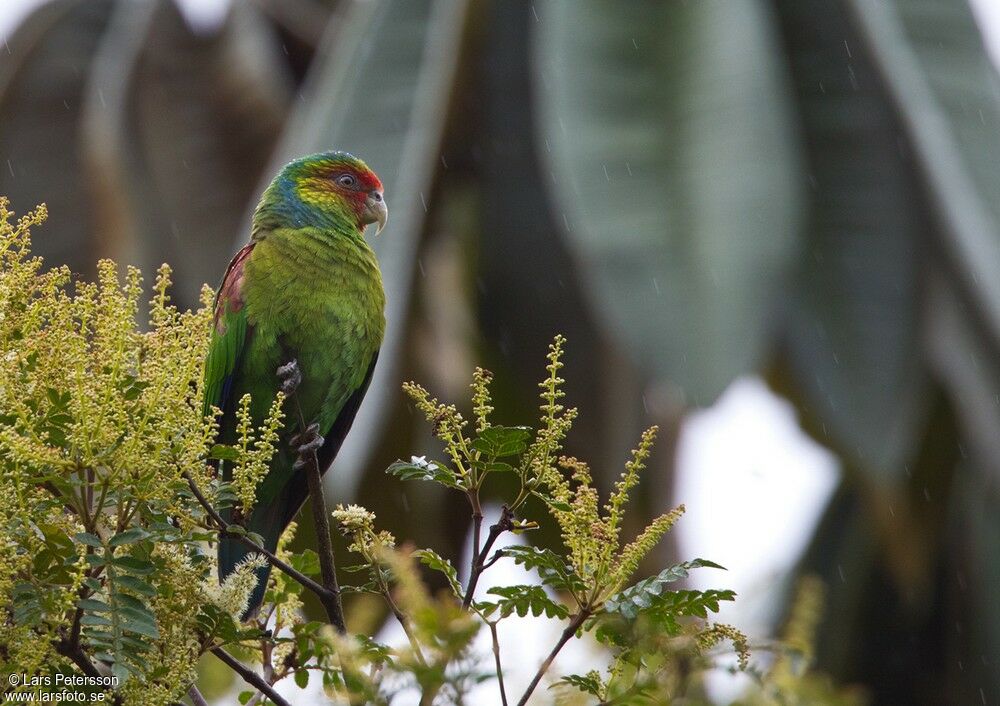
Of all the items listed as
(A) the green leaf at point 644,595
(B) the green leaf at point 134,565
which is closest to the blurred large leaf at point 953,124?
(A) the green leaf at point 644,595

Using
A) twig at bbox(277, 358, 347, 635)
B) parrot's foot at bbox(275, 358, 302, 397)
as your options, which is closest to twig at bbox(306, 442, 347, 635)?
twig at bbox(277, 358, 347, 635)

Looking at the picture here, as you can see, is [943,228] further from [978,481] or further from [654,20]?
[978,481]

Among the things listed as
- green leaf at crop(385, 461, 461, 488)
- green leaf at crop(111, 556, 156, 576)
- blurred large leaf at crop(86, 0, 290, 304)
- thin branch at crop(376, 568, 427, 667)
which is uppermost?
blurred large leaf at crop(86, 0, 290, 304)

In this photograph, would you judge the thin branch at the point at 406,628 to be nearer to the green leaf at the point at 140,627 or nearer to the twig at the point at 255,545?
the twig at the point at 255,545

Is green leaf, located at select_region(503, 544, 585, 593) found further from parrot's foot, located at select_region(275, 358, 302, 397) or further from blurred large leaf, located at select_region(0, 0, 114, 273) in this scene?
blurred large leaf, located at select_region(0, 0, 114, 273)

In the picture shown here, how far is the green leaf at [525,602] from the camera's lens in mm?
2016

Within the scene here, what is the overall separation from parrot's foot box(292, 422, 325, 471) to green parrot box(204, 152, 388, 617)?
1.47 ft

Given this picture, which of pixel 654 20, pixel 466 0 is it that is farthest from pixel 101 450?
pixel 466 0

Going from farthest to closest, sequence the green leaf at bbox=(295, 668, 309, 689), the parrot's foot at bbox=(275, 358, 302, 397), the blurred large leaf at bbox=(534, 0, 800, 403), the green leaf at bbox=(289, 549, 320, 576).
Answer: the blurred large leaf at bbox=(534, 0, 800, 403), the parrot's foot at bbox=(275, 358, 302, 397), the green leaf at bbox=(289, 549, 320, 576), the green leaf at bbox=(295, 668, 309, 689)

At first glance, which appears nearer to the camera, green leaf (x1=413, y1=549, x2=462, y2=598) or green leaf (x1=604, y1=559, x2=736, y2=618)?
green leaf (x1=604, y1=559, x2=736, y2=618)

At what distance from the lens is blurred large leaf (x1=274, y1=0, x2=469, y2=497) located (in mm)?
7141

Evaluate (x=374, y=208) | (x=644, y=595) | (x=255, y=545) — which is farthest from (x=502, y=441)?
(x=374, y=208)

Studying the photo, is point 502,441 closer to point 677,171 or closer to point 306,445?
point 306,445

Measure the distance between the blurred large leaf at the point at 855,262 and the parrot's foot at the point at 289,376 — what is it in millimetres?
4208
